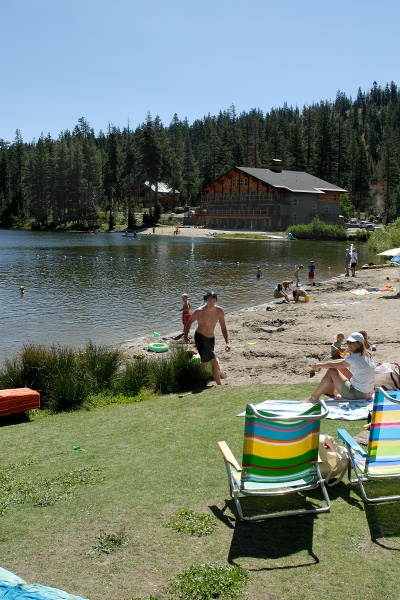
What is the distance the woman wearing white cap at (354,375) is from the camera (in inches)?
304

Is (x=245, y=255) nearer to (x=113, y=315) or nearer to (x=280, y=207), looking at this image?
(x=113, y=315)

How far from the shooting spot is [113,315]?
2281 cm

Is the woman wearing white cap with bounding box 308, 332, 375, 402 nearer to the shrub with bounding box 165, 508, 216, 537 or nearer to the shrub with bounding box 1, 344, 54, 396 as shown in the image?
the shrub with bounding box 165, 508, 216, 537

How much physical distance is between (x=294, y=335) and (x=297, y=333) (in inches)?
9.7

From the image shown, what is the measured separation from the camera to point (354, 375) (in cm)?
783

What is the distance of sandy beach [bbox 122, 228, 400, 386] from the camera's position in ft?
38.8

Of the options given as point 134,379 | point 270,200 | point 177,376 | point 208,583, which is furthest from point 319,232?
point 208,583

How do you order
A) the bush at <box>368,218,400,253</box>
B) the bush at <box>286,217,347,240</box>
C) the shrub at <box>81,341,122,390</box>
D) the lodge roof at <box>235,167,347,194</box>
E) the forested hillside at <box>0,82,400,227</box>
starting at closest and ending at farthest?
the shrub at <box>81,341,122,390</box> → the bush at <box>368,218,400,253</box> → the bush at <box>286,217,347,240</box> → the lodge roof at <box>235,167,347,194</box> → the forested hillside at <box>0,82,400,227</box>

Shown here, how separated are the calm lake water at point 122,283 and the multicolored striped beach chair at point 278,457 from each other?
12.8 m

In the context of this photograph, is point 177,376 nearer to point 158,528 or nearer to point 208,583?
point 158,528

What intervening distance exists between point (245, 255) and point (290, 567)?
48.0m

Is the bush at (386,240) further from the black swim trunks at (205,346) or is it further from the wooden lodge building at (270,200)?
the black swim trunks at (205,346)

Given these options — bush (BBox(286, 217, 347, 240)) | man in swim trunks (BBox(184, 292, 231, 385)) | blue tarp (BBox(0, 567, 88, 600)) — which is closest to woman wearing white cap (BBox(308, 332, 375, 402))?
man in swim trunks (BBox(184, 292, 231, 385))

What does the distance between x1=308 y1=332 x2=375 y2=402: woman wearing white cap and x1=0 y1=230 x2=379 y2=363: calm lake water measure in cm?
1077
